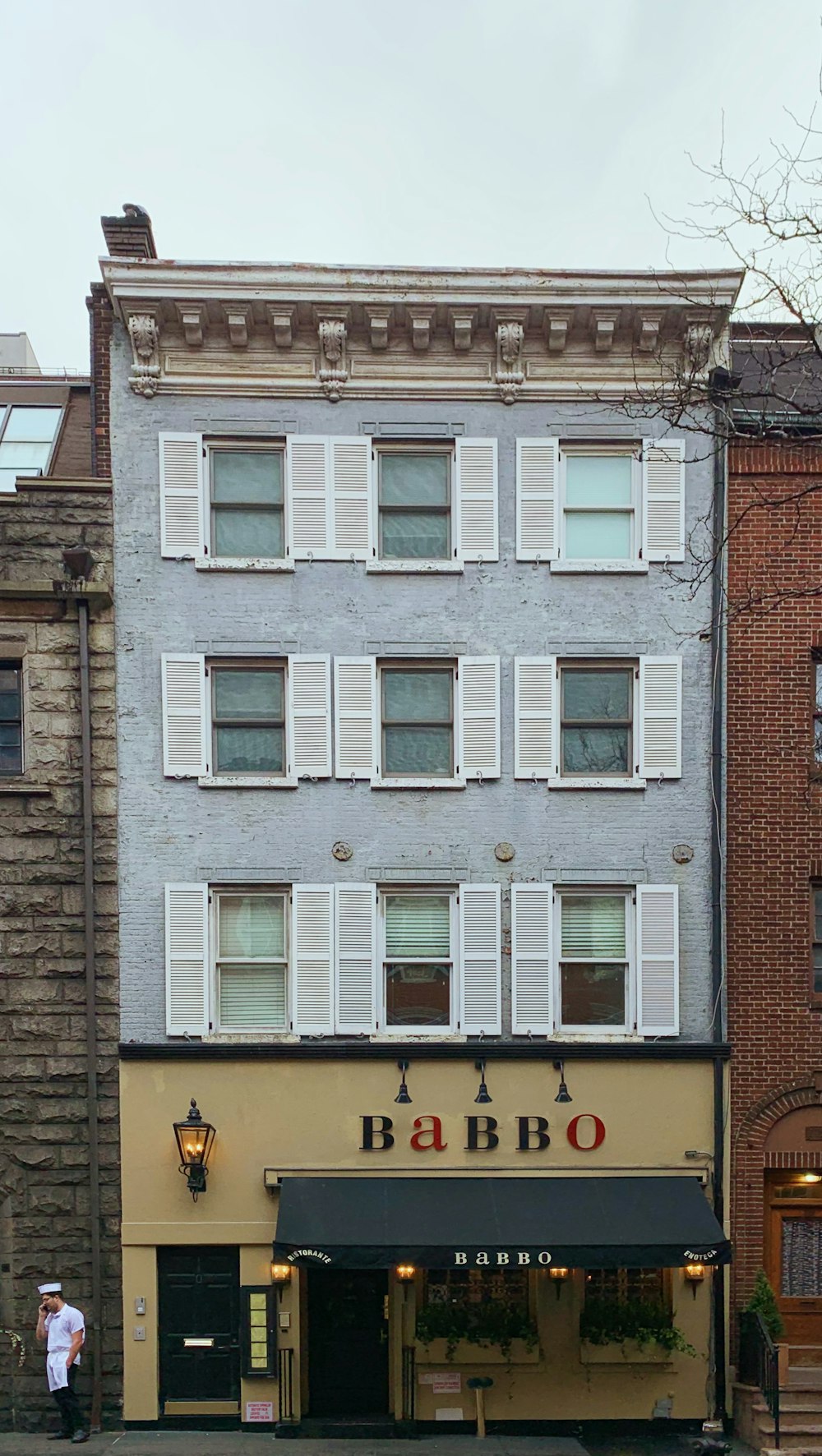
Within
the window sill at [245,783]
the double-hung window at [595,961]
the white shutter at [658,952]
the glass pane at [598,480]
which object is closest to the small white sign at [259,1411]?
the double-hung window at [595,961]

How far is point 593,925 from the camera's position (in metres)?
14.2

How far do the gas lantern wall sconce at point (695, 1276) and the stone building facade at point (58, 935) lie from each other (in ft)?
22.0

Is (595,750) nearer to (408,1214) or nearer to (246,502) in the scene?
(246,502)

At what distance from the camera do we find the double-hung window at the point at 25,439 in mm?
15871

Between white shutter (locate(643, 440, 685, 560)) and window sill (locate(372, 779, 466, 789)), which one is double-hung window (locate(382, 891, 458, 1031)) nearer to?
window sill (locate(372, 779, 466, 789))

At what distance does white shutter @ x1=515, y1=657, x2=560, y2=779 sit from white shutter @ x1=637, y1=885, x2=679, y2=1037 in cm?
194

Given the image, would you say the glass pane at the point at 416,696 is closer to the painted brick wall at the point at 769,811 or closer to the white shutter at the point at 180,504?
the white shutter at the point at 180,504

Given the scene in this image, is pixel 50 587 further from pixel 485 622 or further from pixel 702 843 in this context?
pixel 702 843

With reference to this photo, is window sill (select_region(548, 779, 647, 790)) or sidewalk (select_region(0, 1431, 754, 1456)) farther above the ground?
window sill (select_region(548, 779, 647, 790))

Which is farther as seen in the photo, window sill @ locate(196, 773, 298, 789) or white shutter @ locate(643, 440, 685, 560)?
white shutter @ locate(643, 440, 685, 560)

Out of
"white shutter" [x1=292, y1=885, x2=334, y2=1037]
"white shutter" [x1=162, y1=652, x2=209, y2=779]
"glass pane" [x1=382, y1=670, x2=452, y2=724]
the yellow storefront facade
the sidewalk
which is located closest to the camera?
the sidewalk

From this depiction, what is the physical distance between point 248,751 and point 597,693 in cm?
440

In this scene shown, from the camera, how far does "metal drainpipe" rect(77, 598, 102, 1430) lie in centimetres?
1323

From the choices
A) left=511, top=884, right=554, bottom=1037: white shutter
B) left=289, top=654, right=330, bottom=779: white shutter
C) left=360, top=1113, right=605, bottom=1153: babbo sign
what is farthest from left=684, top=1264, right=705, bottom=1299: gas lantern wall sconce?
left=289, top=654, right=330, bottom=779: white shutter
